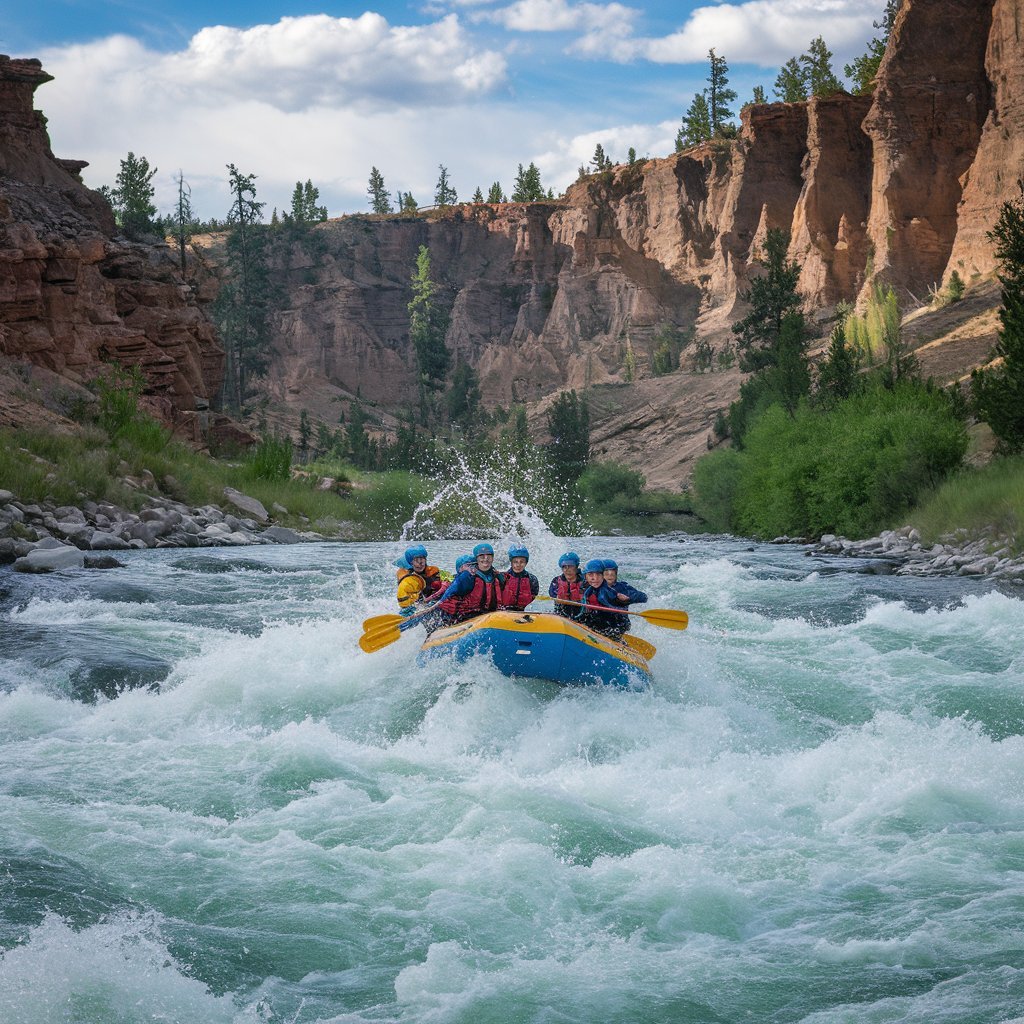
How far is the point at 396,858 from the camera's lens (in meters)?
5.69

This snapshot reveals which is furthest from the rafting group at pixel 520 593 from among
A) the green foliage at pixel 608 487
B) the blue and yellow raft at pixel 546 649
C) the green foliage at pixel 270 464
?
the green foliage at pixel 608 487

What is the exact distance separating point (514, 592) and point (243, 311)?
189ft

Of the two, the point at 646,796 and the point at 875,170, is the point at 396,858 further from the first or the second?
the point at 875,170

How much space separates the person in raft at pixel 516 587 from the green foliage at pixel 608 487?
103 ft

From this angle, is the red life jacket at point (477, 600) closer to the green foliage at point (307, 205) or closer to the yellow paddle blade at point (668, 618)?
the yellow paddle blade at point (668, 618)

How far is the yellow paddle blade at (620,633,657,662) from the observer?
997 centimetres

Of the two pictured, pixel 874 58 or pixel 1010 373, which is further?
pixel 874 58

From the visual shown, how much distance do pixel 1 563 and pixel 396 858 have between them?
12661 mm

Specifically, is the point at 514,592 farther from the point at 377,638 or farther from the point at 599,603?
the point at 377,638

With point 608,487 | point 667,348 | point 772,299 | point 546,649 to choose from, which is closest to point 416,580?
point 546,649

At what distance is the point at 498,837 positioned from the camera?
5.95 m

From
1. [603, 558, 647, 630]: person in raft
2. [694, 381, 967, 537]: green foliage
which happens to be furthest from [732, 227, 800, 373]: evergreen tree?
[603, 558, 647, 630]: person in raft

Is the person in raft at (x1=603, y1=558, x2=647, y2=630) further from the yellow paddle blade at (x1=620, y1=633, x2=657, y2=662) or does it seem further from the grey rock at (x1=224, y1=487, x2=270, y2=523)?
the grey rock at (x1=224, y1=487, x2=270, y2=523)

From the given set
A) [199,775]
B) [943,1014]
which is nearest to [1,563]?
[199,775]
